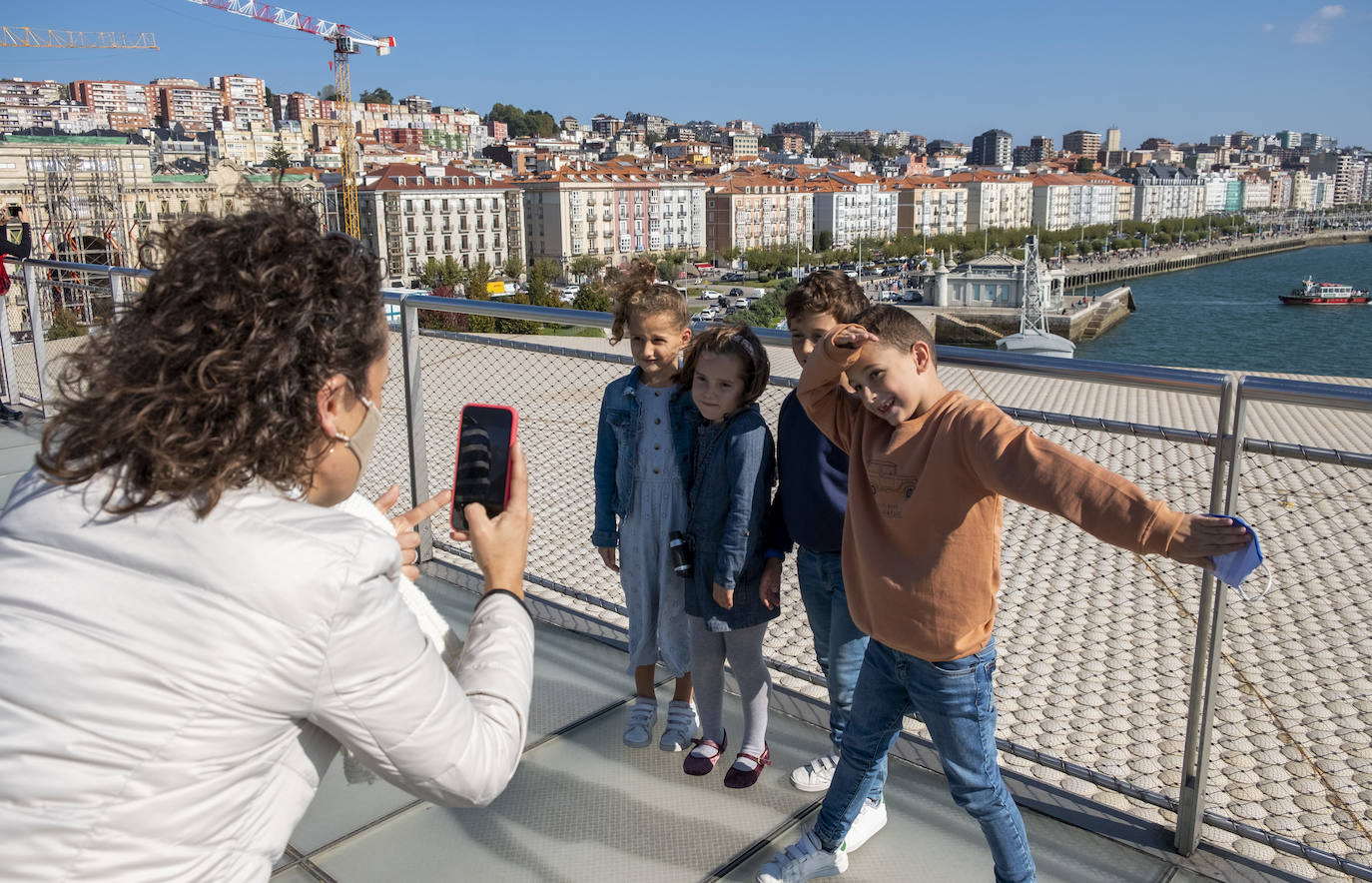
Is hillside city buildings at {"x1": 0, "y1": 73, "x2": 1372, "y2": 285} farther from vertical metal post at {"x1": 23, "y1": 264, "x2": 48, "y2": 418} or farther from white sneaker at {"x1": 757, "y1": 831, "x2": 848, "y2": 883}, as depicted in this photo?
white sneaker at {"x1": 757, "y1": 831, "x2": 848, "y2": 883}

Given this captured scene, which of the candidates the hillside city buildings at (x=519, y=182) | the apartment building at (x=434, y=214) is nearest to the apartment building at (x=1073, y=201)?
the hillside city buildings at (x=519, y=182)

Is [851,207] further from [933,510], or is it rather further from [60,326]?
[933,510]

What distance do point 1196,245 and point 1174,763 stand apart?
13225cm

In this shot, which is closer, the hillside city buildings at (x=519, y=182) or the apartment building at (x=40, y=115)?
the hillside city buildings at (x=519, y=182)

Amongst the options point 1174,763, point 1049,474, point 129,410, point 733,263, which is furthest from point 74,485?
point 733,263

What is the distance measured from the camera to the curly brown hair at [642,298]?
2525 mm

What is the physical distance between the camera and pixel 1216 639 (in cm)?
206

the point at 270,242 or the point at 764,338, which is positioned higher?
the point at 270,242

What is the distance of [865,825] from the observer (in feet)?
7.02

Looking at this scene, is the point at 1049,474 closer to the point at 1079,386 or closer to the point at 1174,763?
the point at 1174,763

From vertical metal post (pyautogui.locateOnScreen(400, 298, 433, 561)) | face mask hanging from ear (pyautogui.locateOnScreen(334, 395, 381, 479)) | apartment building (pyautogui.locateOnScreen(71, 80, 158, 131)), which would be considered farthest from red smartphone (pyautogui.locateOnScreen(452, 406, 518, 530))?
apartment building (pyautogui.locateOnScreen(71, 80, 158, 131))

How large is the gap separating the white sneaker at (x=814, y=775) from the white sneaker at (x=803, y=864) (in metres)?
0.31

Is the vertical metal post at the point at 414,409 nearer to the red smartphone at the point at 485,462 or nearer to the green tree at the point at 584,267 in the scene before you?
the red smartphone at the point at 485,462

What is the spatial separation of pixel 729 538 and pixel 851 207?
344 feet
